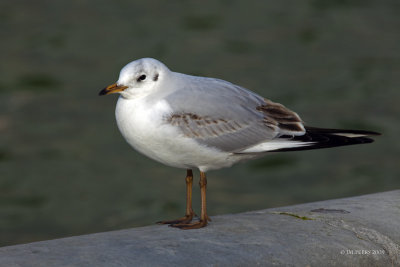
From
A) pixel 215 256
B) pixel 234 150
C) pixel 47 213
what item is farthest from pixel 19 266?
pixel 47 213

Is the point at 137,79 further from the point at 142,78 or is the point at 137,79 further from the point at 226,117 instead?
the point at 226,117

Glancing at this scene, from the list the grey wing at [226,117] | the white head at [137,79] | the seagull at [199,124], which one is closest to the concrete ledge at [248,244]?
the seagull at [199,124]

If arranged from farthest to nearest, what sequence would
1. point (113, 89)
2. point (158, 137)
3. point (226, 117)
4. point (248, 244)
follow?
point (226, 117) → point (113, 89) → point (158, 137) → point (248, 244)

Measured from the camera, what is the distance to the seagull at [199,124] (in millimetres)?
Answer: 5066

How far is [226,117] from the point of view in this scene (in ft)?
17.7

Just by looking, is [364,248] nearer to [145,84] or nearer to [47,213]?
[145,84]

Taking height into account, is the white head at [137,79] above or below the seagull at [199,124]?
above

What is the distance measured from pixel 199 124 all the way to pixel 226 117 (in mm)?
263

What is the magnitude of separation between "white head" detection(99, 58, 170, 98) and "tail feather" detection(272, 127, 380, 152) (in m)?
1.06

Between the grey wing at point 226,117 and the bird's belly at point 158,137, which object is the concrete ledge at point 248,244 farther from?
the grey wing at point 226,117

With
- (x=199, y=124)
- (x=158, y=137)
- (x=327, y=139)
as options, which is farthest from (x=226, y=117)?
(x=327, y=139)

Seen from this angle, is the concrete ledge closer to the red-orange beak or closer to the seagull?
the seagull

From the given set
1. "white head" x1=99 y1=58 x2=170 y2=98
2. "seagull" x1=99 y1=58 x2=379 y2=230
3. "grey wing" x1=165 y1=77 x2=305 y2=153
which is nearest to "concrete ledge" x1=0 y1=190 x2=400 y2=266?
"seagull" x1=99 y1=58 x2=379 y2=230

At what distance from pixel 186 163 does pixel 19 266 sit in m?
1.59
